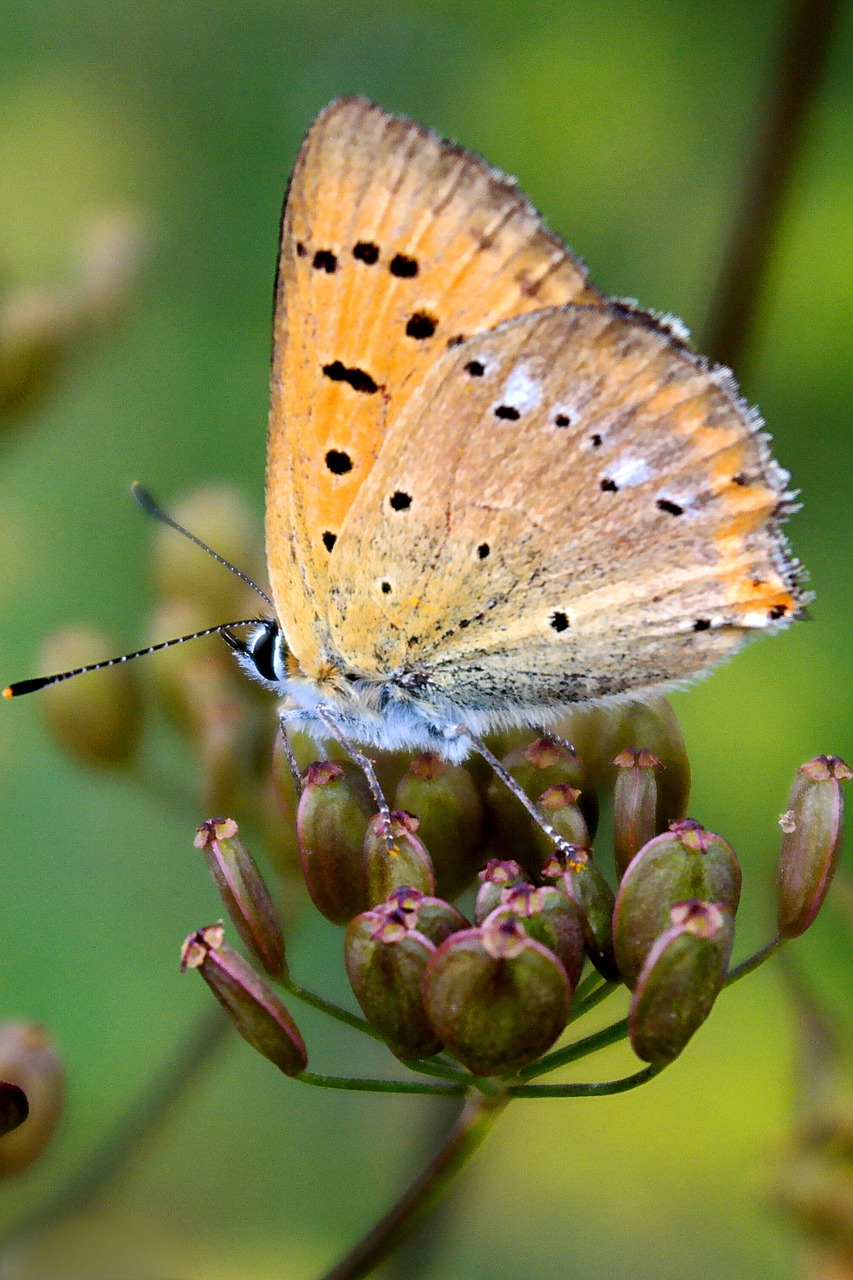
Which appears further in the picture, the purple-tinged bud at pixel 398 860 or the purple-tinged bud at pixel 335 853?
the purple-tinged bud at pixel 335 853

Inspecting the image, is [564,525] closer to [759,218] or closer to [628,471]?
[628,471]

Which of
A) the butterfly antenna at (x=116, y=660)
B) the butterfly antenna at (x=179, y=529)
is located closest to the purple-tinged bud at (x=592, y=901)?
the butterfly antenna at (x=116, y=660)

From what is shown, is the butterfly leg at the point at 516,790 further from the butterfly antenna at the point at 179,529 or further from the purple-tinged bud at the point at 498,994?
the butterfly antenna at the point at 179,529

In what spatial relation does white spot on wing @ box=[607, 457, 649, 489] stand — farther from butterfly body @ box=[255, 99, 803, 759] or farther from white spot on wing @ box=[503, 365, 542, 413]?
white spot on wing @ box=[503, 365, 542, 413]

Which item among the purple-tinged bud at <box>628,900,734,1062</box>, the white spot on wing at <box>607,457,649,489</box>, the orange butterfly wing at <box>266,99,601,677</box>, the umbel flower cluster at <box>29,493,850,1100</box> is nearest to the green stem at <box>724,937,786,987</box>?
the umbel flower cluster at <box>29,493,850,1100</box>

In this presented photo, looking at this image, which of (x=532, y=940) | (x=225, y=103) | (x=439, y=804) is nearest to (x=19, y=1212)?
(x=439, y=804)

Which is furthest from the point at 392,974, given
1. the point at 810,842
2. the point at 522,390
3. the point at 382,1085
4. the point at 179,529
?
the point at 179,529
